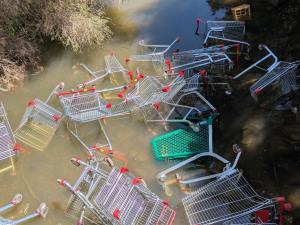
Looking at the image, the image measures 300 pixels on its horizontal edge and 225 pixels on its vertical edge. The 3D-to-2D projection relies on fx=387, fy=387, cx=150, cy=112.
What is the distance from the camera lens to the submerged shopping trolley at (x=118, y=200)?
5602 mm

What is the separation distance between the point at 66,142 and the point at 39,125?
64cm

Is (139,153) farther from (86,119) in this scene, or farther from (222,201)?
(222,201)

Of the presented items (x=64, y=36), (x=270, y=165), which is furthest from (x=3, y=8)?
(x=270, y=165)

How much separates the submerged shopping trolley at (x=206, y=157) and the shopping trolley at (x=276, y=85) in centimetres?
133

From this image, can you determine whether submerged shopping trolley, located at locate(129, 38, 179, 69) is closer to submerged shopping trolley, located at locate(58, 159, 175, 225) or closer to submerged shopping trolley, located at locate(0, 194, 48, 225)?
submerged shopping trolley, located at locate(58, 159, 175, 225)

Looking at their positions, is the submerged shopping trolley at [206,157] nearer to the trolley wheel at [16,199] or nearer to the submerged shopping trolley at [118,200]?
the submerged shopping trolley at [118,200]

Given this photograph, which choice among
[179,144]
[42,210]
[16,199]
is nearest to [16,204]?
[16,199]

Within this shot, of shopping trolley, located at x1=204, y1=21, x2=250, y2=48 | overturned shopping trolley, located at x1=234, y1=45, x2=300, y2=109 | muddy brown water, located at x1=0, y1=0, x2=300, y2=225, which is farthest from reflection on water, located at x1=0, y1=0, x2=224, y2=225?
overturned shopping trolley, located at x1=234, y1=45, x2=300, y2=109

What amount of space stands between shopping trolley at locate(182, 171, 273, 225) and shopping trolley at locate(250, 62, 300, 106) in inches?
87.9

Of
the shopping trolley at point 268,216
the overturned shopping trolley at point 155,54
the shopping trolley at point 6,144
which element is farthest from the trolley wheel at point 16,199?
the overturned shopping trolley at point 155,54

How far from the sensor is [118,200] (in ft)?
18.7

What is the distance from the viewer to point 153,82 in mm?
7914

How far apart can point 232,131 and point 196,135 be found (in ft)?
2.58

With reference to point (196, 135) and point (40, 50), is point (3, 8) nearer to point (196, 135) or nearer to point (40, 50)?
point (40, 50)
